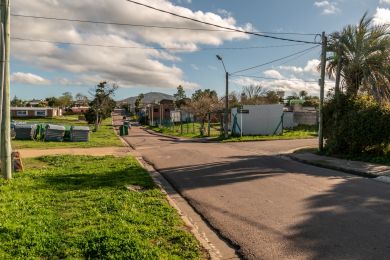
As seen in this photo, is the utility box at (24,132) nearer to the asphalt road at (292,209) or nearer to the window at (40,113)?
the asphalt road at (292,209)

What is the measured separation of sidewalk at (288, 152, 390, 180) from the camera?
1178 centimetres

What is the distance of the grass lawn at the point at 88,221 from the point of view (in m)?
4.82

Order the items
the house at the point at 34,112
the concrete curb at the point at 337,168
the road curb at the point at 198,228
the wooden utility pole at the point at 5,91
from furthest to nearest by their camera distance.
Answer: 1. the house at the point at 34,112
2. the concrete curb at the point at 337,168
3. the wooden utility pole at the point at 5,91
4. the road curb at the point at 198,228

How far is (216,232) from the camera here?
6.15 m

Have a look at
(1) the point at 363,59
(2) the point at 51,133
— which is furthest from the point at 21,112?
(1) the point at 363,59

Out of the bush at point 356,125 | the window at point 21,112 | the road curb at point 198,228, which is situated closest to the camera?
the road curb at point 198,228

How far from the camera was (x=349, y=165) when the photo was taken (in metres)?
13.4

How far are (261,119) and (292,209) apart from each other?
2630cm

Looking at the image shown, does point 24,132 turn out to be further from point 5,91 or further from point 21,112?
point 21,112

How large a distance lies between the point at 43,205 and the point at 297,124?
3809 cm

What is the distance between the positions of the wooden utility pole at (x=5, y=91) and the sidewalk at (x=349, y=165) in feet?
34.1

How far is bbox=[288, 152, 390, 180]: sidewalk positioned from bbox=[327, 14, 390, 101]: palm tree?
Answer: 12.0 ft

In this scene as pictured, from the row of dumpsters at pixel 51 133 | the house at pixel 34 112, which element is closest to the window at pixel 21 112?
the house at pixel 34 112

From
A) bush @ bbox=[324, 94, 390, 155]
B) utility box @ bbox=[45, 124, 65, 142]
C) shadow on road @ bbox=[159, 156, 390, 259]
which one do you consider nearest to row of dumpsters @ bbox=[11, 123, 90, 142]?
utility box @ bbox=[45, 124, 65, 142]
